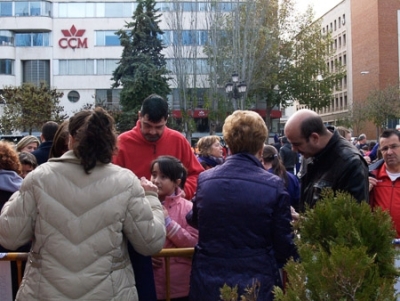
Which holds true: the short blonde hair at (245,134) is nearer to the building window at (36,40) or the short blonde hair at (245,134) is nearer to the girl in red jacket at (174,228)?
the girl in red jacket at (174,228)

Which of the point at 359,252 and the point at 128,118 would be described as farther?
the point at 128,118

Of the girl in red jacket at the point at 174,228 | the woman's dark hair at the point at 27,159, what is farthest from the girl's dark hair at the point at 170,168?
the woman's dark hair at the point at 27,159

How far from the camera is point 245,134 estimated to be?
3.80 meters

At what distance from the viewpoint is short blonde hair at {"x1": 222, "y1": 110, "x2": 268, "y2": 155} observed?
3791mm

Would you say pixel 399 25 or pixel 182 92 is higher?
pixel 399 25

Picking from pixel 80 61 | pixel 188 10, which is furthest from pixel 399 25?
pixel 80 61

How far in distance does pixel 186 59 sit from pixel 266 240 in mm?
42986

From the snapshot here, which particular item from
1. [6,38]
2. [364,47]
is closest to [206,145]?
[6,38]

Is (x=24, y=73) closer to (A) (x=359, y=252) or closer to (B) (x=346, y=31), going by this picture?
(B) (x=346, y=31)

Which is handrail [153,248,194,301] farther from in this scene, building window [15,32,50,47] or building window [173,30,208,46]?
building window [15,32,50,47]

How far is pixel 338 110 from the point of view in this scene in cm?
8394

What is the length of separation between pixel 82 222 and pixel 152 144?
2.00 meters

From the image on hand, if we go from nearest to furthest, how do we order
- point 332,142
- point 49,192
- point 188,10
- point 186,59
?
1. point 49,192
2. point 332,142
3. point 186,59
4. point 188,10

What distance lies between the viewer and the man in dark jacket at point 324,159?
3.98 m
